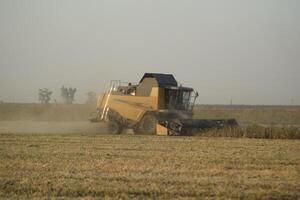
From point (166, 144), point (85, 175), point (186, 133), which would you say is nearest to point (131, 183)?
→ point (85, 175)

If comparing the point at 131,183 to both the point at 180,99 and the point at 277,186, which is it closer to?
the point at 277,186

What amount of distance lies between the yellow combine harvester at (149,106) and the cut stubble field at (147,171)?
750cm

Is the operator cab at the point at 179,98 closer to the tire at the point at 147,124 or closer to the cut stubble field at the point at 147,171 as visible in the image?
the tire at the point at 147,124

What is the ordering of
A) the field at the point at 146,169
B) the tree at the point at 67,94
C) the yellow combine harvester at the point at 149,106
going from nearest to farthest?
the field at the point at 146,169
the yellow combine harvester at the point at 149,106
the tree at the point at 67,94

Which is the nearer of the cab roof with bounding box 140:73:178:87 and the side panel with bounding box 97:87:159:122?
the side panel with bounding box 97:87:159:122

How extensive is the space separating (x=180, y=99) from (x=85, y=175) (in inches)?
617

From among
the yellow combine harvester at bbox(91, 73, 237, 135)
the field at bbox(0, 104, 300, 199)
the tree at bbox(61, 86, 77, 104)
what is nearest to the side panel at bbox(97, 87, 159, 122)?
the yellow combine harvester at bbox(91, 73, 237, 135)

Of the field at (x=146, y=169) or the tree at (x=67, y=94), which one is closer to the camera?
the field at (x=146, y=169)

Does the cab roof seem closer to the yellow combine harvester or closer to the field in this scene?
the yellow combine harvester

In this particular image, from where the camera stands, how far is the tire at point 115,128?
87.2 feet

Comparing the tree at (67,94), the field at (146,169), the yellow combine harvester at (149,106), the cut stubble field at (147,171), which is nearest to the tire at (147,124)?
the yellow combine harvester at (149,106)

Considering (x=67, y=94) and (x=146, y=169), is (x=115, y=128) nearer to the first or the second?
(x=146, y=169)

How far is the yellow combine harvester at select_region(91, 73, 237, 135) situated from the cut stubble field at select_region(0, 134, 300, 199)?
24.6ft

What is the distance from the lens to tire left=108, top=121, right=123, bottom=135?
26594 millimetres
